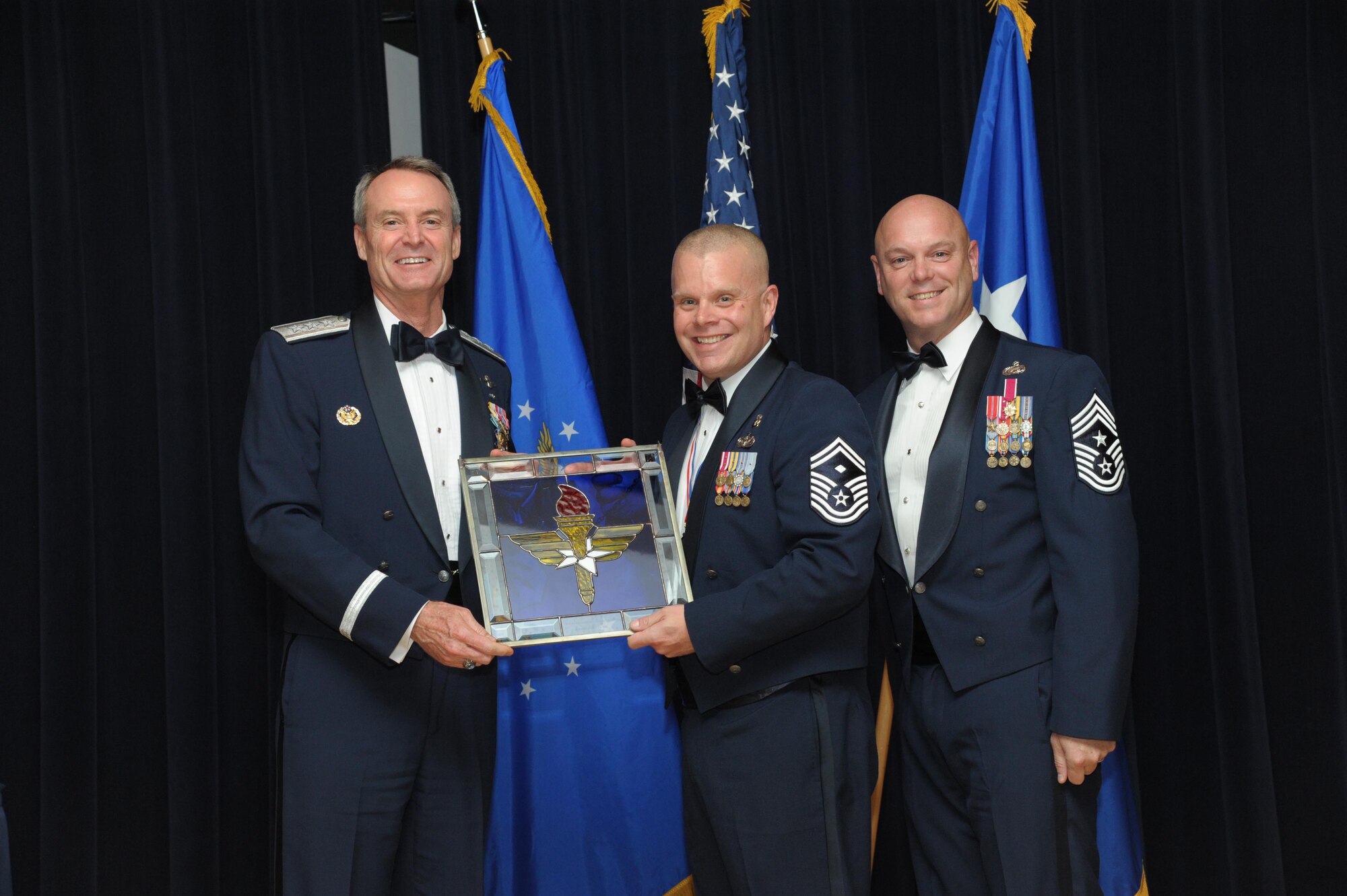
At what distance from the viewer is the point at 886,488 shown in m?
2.75

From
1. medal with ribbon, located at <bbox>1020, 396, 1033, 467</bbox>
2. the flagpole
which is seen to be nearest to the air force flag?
medal with ribbon, located at <bbox>1020, 396, 1033, 467</bbox>

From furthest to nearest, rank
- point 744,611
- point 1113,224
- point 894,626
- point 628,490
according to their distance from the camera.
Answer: point 1113,224 → point 894,626 → point 628,490 → point 744,611

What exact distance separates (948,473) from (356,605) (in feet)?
5.11

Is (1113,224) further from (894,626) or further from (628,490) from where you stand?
(628,490)

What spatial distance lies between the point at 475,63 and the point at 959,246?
2012 mm

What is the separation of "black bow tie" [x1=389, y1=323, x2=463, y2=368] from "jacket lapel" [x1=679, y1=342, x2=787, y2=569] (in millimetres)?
777

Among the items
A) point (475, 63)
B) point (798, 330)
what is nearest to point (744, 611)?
point (798, 330)

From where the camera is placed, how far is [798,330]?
12.4 feet

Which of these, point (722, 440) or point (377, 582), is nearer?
point (377, 582)

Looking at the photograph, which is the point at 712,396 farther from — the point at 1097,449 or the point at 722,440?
the point at 1097,449

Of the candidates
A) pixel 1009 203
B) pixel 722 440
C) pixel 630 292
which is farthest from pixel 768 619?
pixel 1009 203

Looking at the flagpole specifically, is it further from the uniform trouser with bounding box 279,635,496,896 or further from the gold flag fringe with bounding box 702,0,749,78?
the uniform trouser with bounding box 279,635,496,896

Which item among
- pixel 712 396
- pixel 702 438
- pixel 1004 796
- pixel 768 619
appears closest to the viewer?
pixel 768 619

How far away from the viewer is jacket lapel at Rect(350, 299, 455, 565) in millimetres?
2576
